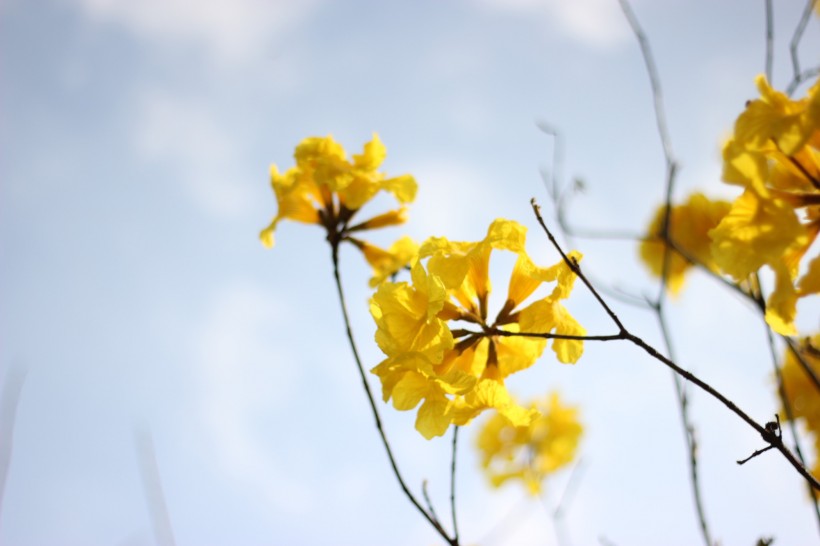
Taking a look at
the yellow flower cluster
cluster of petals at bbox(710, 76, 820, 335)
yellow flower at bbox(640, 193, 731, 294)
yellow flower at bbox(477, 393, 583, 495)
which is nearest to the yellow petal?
cluster of petals at bbox(710, 76, 820, 335)

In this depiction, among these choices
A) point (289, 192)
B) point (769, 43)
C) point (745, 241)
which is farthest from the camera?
point (289, 192)

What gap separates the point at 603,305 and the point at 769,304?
59cm

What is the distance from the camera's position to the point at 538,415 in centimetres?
195

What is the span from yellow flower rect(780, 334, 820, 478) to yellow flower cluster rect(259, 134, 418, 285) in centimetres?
275

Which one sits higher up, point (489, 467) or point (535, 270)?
point (489, 467)

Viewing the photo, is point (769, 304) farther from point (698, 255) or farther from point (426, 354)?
point (698, 255)

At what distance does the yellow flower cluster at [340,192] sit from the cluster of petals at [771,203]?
4.94 feet

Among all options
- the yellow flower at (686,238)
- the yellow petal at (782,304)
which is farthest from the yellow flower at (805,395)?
the yellow petal at (782,304)

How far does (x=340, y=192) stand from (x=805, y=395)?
3.79m

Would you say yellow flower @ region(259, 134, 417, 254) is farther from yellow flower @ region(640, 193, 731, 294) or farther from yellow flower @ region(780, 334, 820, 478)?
yellow flower @ region(780, 334, 820, 478)

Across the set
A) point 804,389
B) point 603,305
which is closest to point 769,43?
point 603,305

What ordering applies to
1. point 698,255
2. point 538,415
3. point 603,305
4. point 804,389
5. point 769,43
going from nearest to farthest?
point 603,305 < point 538,415 < point 769,43 < point 804,389 < point 698,255

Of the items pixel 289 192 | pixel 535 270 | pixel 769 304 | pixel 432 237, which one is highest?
pixel 289 192

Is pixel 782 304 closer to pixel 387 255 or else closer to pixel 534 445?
pixel 387 255
